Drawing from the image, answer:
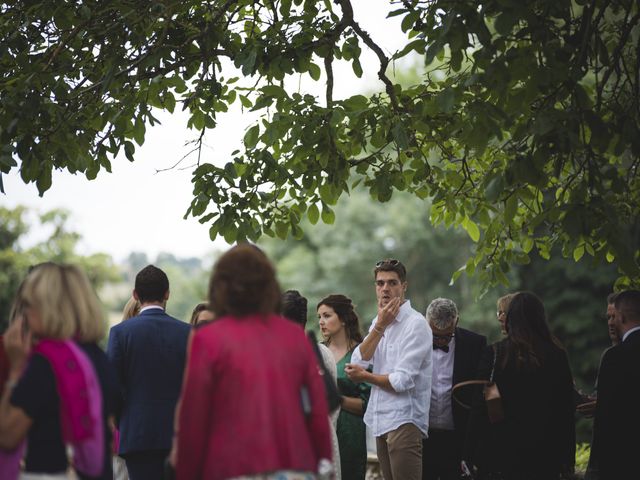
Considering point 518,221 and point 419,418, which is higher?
point 518,221

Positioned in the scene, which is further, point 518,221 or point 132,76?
point 518,221

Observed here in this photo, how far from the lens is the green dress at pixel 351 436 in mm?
8453

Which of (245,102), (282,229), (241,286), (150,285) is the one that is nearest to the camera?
(241,286)

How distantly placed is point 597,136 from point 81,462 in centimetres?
376

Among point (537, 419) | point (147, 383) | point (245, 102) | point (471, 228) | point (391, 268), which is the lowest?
point (537, 419)

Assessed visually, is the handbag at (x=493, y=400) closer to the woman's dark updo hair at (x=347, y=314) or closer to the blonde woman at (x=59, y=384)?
the woman's dark updo hair at (x=347, y=314)

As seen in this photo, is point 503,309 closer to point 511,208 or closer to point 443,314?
point 443,314

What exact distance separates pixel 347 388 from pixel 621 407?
2451mm

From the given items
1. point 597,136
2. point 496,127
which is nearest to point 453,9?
point 496,127

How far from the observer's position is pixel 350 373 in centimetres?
809

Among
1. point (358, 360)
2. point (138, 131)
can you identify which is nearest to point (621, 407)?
point (358, 360)

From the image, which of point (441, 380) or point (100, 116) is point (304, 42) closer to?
point (100, 116)

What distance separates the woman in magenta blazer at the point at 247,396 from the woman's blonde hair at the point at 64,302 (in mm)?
624

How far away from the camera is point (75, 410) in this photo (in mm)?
4426
